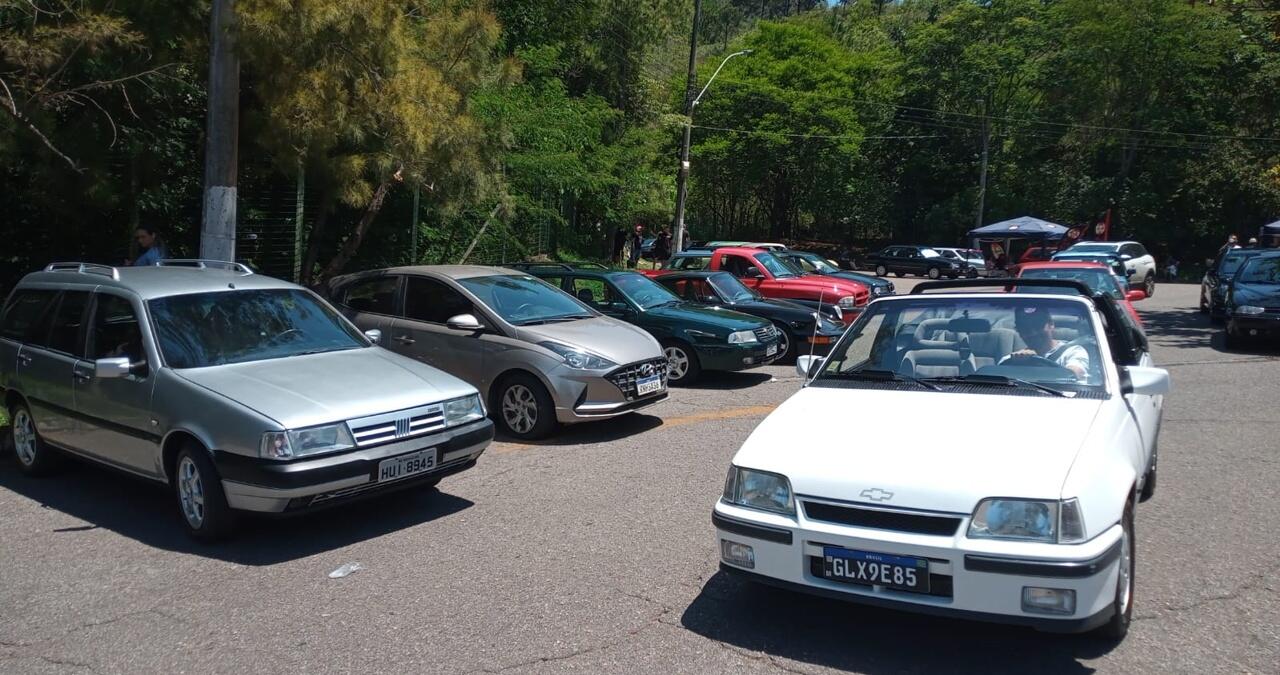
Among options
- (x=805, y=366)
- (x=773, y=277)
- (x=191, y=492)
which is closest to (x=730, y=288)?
(x=773, y=277)

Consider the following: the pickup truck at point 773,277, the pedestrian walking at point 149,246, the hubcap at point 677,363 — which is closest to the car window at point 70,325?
the pedestrian walking at point 149,246

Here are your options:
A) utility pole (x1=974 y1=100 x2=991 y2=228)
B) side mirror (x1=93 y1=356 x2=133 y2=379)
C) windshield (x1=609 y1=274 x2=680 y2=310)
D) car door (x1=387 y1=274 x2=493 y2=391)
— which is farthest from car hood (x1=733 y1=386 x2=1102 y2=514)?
utility pole (x1=974 y1=100 x2=991 y2=228)

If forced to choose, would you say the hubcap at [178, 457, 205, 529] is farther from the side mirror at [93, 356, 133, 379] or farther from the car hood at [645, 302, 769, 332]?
the car hood at [645, 302, 769, 332]

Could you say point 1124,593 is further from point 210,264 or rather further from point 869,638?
point 210,264

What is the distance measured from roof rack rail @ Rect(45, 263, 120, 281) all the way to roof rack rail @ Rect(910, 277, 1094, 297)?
18.7 feet

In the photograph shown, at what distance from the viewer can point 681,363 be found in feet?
39.1

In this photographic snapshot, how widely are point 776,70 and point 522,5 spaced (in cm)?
2590

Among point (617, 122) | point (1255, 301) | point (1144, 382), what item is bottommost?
point (1144, 382)

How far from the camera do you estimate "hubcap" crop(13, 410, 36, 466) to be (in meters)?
7.54

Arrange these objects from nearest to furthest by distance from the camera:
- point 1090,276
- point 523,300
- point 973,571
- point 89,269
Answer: point 973,571 → point 89,269 → point 523,300 → point 1090,276

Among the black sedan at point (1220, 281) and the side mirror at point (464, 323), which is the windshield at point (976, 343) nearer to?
the side mirror at point (464, 323)

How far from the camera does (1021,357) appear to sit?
5344mm

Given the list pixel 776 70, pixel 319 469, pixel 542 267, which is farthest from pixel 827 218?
pixel 319 469

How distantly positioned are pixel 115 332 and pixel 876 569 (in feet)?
17.9
